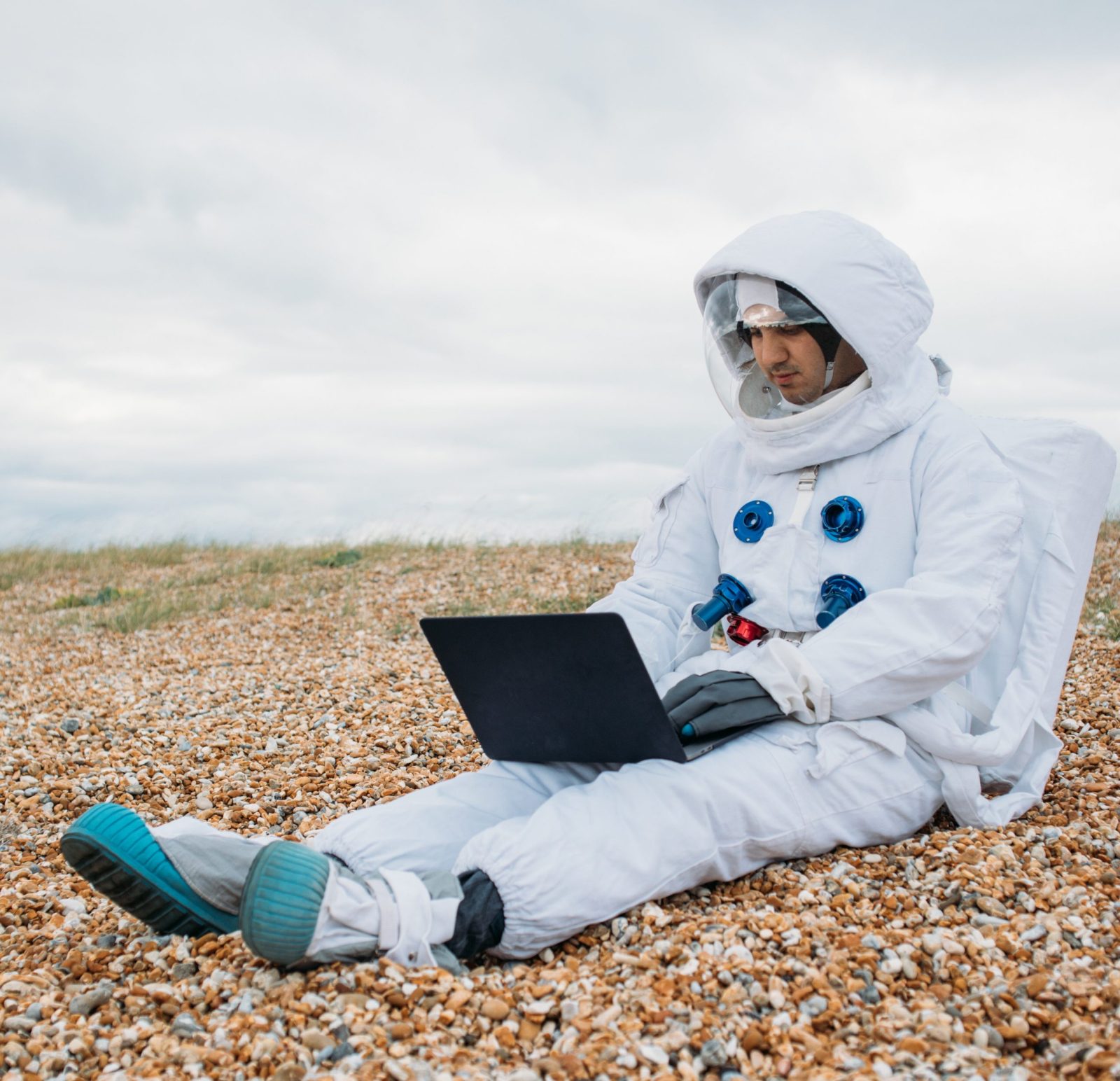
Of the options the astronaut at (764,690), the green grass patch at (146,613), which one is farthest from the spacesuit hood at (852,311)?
the green grass patch at (146,613)

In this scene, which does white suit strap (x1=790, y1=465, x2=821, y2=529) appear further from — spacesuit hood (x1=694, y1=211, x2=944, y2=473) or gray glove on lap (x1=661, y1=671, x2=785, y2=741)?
gray glove on lap (x1=661, y1=671, x2=785, y2=741)

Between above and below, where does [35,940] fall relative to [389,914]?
below

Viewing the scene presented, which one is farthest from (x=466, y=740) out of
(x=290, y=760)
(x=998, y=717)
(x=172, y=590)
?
(x=172, y=590)

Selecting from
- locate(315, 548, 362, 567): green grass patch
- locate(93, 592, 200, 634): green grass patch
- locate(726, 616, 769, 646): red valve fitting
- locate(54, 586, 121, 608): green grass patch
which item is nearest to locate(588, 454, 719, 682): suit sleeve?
locate(726, 616, 769, 646): red valve fitting

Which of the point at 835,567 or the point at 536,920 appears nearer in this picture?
the point at 536,920

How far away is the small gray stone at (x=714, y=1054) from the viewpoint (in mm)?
2410

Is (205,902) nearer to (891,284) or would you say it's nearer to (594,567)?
(891,284)

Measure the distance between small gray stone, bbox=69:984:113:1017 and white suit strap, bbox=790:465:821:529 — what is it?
2.48m

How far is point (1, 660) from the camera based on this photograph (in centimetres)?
859

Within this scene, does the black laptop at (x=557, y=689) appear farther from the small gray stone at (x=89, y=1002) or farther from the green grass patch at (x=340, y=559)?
the green grass patch at (x=340, y=559)

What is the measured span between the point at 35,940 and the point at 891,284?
3.50 m

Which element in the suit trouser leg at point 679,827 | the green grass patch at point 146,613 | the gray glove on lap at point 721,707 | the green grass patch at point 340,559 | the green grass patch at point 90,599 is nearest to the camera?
the suit trouser leg at point 679,827

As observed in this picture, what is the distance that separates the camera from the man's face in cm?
371

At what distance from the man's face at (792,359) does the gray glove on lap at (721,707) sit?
1.07m
